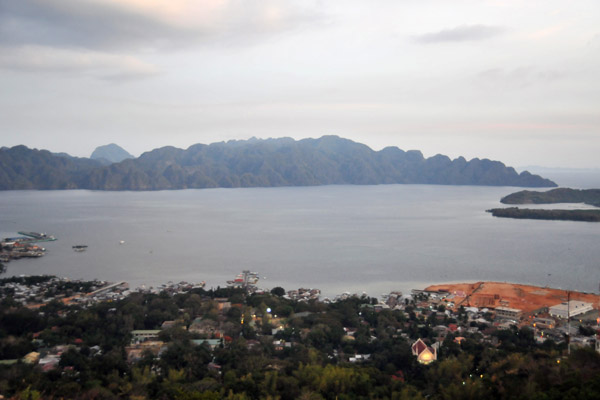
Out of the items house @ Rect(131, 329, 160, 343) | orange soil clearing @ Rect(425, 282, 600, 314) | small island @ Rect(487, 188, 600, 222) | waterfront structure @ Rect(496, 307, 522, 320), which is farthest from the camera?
small island @ Rect(487, 188, 600, 222)

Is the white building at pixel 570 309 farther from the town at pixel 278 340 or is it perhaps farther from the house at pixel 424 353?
the house at pixel 424 353

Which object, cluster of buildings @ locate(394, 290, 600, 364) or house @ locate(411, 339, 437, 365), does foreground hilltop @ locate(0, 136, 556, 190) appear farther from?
house @ locate(411, 339, 437, 365)

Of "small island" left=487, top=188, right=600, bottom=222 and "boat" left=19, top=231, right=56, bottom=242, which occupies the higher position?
"small island" left=487, top=188, right=600, bottom=222

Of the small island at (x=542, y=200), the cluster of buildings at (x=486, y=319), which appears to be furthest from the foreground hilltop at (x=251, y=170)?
the cluster of buildings at (x=486, y=319)

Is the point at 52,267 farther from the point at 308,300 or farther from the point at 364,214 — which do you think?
the point at 364,214

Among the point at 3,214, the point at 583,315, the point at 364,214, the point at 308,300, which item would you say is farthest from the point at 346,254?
the point at 3,214

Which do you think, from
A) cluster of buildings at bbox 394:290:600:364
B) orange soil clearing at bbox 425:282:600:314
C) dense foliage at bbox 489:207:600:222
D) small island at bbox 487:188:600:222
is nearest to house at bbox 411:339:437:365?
cluster of buildings at bbox 394:290:600:364

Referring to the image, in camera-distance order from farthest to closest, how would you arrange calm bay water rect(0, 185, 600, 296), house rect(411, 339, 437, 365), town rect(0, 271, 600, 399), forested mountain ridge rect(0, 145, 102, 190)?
forested mountain ridge rect(0, 145, 102, 190), calm bay water rect(0, 185, 600, 296), house rect(411, 339, 437, 365), town rect(0, 271, 600, 399)
